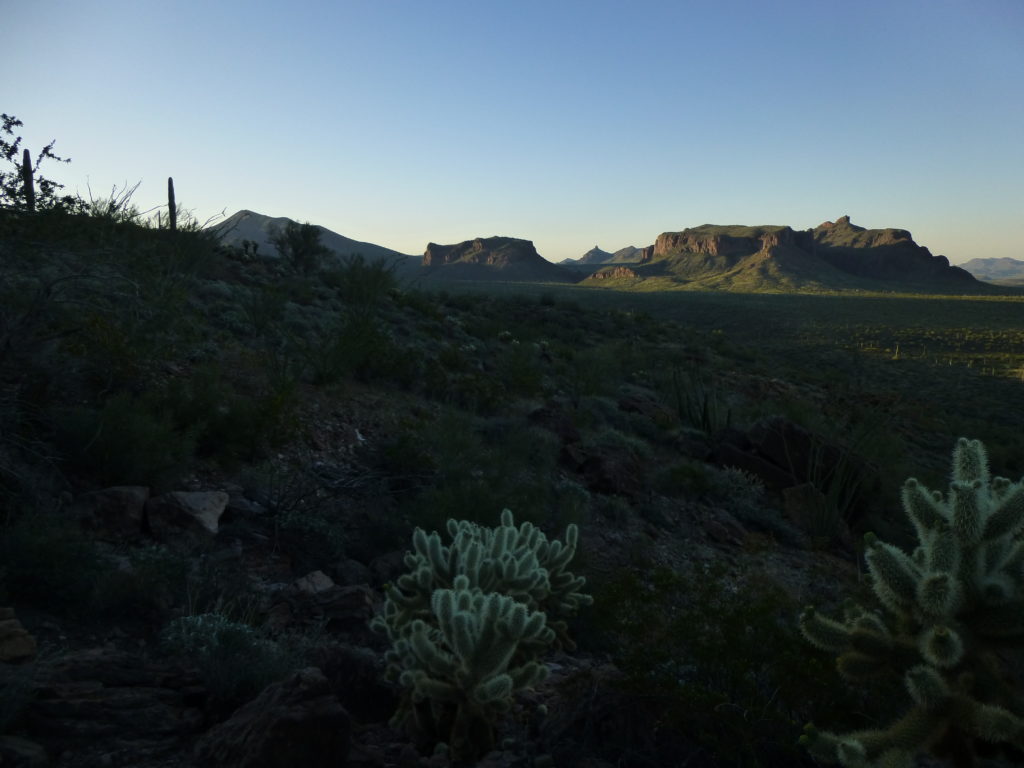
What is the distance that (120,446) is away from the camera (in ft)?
20.7

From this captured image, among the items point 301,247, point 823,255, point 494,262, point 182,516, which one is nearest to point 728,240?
point 823,255

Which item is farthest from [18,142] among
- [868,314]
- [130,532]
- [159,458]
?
[868,314]

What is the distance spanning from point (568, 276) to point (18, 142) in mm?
131570

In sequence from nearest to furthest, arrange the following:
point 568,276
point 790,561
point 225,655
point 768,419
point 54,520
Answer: point 225,655 → point 54,520 → point 790,561 → point 768,419 → point 568,276

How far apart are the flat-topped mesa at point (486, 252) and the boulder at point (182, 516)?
126 m

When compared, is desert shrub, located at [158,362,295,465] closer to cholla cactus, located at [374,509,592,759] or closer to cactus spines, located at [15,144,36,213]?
cactus spines, located at [15,144,36,213]

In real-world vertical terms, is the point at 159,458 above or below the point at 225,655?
above

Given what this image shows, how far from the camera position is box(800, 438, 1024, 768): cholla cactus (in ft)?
10.1

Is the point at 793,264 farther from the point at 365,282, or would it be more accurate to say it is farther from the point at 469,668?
the point at 469,668

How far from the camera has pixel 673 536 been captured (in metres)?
8.76

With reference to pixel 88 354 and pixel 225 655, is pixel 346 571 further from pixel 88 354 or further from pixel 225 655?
pixel 88 354

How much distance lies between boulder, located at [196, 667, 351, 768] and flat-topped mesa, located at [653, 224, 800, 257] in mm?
125468

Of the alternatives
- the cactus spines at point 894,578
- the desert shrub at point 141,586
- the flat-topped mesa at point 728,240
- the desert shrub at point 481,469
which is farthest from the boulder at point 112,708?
the flat-topped mesa at point 728,240

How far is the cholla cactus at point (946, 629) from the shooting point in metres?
3.06
